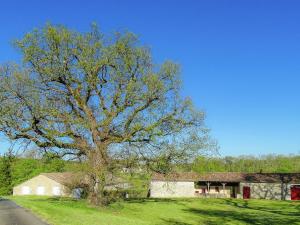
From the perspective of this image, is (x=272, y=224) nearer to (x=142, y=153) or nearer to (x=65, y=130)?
(x=142, y=153)

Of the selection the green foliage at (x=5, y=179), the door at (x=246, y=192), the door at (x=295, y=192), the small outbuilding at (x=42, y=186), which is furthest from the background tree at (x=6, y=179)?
the door at (x=295, y=192)

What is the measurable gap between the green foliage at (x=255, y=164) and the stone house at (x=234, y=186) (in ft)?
37.3

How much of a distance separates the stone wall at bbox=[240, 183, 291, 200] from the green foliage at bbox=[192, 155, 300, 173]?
19988 millimetres

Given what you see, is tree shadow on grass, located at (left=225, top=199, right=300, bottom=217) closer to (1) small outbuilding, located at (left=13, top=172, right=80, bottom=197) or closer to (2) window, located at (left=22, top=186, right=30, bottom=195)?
(1) small outbuilding, located at (left=13, top=172, right=80, bottom=197)

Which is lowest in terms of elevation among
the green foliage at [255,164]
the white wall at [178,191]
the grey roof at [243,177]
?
the white wall at [178,191]

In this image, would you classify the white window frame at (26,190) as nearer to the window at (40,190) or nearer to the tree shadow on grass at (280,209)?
the window at (40,190)

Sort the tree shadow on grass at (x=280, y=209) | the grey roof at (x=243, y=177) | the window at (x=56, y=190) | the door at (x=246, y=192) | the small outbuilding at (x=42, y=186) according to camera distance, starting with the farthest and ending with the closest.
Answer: the small outbuilding at (x=42, y=186) → the window at (x=56, y=190) → the door at (x=246, y=192) → the grey roof at (x=243, y=177) → the tree shadow on grass at (x=280, y=209)

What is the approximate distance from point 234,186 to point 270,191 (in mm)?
7911

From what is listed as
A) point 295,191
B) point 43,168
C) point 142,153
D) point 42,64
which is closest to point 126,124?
point 142,153

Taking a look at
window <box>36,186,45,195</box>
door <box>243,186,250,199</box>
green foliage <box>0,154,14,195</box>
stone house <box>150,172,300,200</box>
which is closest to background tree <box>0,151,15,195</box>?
green foliage <box>0,154,14,195</box>

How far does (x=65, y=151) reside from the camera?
36562 mm

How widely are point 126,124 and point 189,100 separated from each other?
21.0 ft

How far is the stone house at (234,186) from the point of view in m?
67.9

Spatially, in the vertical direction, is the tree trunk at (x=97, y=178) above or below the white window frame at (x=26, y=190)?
above
